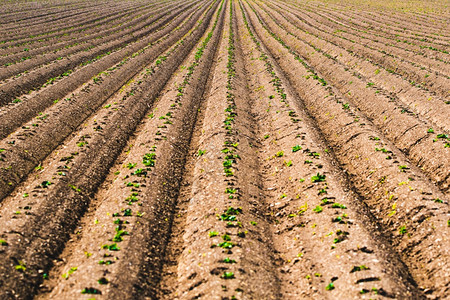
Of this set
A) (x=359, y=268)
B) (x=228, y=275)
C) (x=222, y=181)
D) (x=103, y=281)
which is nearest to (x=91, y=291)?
(x=103, y=281)

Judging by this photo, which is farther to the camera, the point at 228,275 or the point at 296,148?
the point at 296,148

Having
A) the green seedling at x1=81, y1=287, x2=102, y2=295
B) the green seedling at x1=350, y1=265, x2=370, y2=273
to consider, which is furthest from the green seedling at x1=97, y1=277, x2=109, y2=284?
the green seedling at x1=350, y1=265, x2=370, y2=273

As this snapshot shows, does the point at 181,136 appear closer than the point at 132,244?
No

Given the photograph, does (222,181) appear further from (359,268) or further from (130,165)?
(359,268)

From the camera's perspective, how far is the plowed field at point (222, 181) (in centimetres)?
855

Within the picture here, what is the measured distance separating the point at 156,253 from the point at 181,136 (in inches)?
327

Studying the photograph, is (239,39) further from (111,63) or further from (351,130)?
(351,130)

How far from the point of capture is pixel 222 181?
12.5 m

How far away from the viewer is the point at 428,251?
9258 mm

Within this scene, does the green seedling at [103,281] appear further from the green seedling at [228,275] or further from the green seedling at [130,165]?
the green seedling at [130,165]

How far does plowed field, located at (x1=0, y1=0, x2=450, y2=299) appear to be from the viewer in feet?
28.0

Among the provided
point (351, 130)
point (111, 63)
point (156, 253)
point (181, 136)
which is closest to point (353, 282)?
point (156, 253)

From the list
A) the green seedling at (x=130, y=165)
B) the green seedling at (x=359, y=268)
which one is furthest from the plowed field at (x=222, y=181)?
the green seedling at (x=130, y=165)

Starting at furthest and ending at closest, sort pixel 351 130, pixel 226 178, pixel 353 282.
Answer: pixel 351 130 → pixel 226 178 → pixel 353 282
